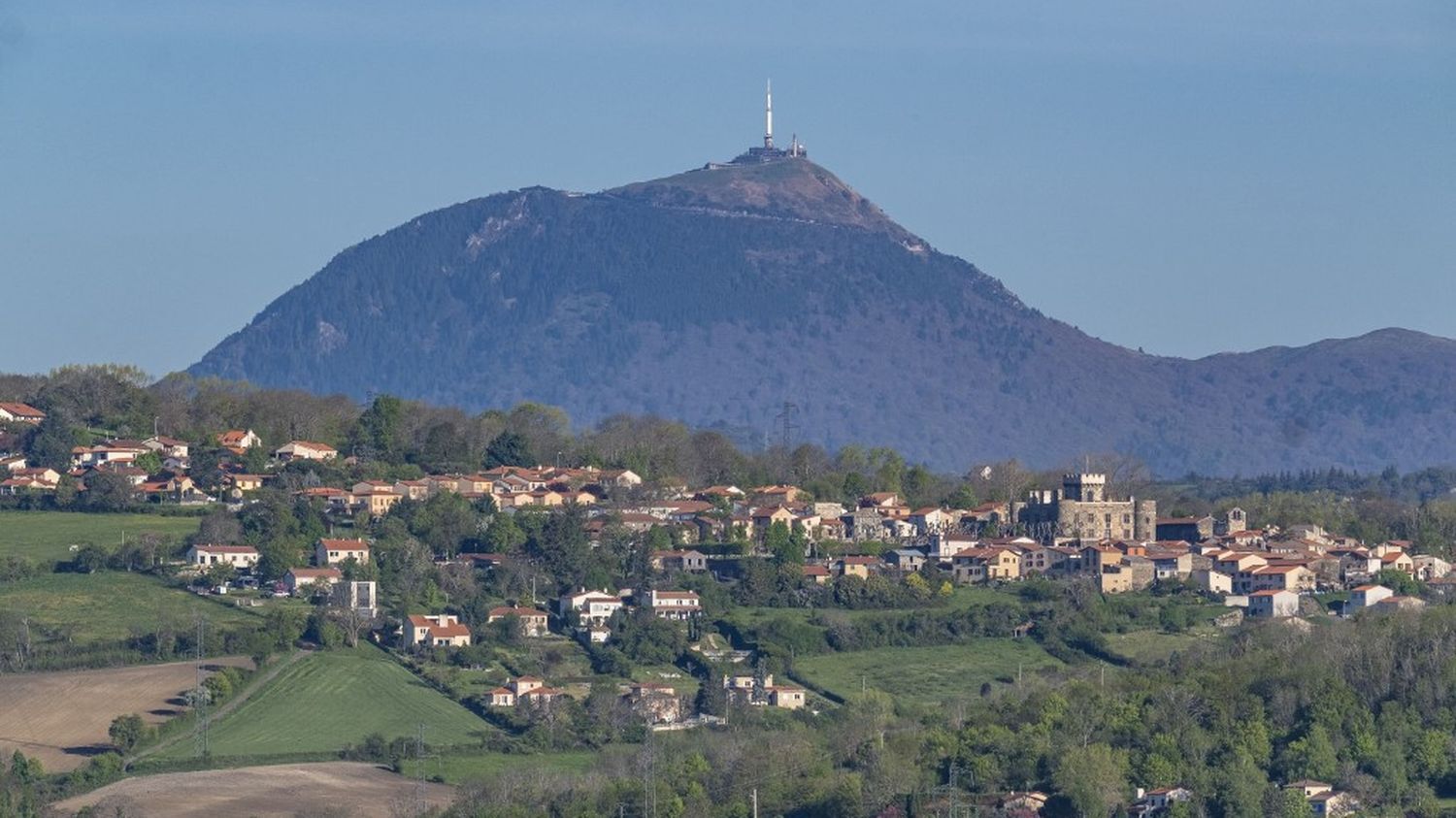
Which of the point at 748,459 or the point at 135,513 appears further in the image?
the point at 748,459

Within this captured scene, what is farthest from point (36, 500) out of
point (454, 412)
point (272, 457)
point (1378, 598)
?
point (1378, 598)

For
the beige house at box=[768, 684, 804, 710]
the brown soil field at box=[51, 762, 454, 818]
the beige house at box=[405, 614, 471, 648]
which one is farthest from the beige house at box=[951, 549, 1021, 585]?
the brown soil field at box=[51, 762, 454, 818]

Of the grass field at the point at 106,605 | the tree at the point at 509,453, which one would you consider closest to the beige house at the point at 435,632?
the grass field at the point at 106,605

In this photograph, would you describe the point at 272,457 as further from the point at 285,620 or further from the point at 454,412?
the point at 285,620

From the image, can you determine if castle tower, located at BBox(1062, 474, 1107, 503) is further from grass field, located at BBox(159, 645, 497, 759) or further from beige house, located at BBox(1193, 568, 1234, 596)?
grass field, located at BBox(159, 645, 497, 759)

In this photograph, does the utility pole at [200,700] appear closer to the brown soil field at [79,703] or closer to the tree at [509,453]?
the brown soil field at [79,703]

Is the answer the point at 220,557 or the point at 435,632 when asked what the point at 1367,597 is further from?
the point at 220,557
